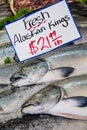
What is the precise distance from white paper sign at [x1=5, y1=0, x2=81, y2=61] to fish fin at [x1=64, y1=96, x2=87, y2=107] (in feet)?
1.19

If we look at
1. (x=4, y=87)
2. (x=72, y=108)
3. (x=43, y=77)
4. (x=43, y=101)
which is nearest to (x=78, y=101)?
(x=72, y=108)

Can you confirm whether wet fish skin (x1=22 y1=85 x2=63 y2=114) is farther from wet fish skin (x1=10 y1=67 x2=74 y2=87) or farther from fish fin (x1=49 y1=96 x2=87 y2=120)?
wet fish skin (x1=10 y1=67 x2=74 y2=87)

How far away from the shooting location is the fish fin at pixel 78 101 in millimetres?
1592

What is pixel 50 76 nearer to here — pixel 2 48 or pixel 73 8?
pixel 2 48

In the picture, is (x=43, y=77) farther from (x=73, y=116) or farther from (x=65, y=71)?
(x=73, y=116)

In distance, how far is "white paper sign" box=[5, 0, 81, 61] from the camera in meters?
1.89

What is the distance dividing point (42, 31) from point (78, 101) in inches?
19.3

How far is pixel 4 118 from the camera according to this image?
167 centimetres

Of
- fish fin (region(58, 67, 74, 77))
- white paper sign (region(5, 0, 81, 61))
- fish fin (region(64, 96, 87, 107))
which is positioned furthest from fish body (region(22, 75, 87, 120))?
white paper sign (region(5, 0, 81, 61))

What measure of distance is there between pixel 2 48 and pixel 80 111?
2.37 ft

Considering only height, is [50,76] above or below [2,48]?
below

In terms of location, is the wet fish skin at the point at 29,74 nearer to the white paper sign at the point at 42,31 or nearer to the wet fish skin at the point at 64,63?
the wet fish skin at the point at 64,63

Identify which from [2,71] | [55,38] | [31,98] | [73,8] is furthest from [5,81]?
[73,8]

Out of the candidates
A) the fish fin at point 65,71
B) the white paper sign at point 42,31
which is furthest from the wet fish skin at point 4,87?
the fish fin at point 65,71
